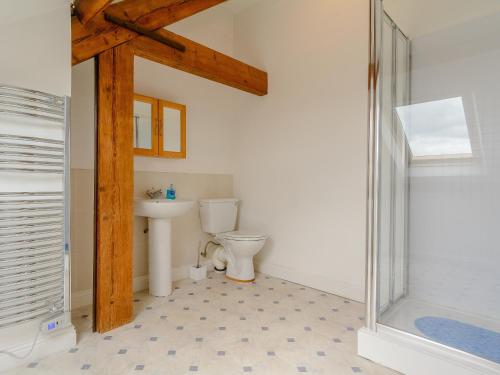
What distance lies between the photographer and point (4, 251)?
1.64m

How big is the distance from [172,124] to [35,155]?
148 centimetres

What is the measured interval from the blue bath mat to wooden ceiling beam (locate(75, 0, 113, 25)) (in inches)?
99.5

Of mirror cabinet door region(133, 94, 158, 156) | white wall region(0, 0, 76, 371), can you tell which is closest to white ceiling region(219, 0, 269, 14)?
mirror cabinet door region(133, 94, 158, 156)

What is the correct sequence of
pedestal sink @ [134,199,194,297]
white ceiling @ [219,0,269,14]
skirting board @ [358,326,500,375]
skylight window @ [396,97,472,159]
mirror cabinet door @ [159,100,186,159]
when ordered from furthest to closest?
white ceiling @ [219,0,269,14]
mirror cabinet door @ [159,100,186,159]
pedestal sink @ [134,199,194,297]
skylight window @ [396,97,472,159]
skirting board @ [358,326,500,375]

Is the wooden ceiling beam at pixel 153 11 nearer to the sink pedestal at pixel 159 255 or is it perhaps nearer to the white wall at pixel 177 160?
the white wall at pixel 177 160

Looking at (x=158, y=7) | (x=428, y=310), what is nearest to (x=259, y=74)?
(x=158, y=7)

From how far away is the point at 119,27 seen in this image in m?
2.04

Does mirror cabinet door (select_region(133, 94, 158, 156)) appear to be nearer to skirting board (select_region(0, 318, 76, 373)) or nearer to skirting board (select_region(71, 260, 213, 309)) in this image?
skirting board (select_region(71, 260, 213, 309))

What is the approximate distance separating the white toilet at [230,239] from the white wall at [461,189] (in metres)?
1.46

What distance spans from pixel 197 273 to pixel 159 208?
103 cm

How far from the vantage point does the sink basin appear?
2.48 meters

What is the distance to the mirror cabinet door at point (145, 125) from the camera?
2.80 metres

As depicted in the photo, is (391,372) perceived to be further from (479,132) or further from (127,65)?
(127,65)

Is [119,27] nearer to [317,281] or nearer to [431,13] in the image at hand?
[431,13]
